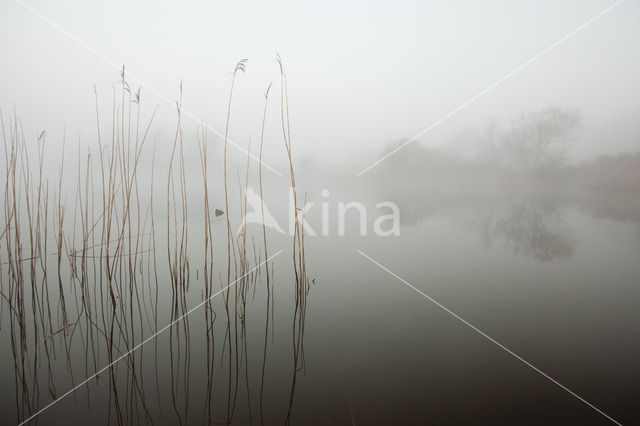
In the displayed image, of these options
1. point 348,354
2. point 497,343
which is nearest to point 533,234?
point 497,343

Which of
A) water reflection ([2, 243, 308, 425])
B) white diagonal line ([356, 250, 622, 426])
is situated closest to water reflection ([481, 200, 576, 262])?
white diagonal line ([356, 250, 622, 426])

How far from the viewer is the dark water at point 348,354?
4.92 ft

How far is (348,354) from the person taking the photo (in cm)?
200

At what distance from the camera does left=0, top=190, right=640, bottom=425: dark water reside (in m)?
1.50

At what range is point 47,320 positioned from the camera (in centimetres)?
231

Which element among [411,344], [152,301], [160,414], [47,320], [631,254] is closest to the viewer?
[160,414]

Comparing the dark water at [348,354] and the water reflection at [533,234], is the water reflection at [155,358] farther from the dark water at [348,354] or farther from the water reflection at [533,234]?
the water reflection at [533,234]

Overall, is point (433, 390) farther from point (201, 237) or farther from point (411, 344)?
point (201, 237)

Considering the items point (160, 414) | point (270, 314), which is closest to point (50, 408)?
point (160, 414)

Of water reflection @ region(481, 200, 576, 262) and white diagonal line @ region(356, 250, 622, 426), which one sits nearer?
white diagonal line @ region(356, 250, 622, 426)

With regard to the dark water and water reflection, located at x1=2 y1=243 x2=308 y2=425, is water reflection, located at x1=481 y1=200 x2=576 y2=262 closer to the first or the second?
the dark water

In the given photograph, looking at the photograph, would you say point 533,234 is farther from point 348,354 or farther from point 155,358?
point 155,358

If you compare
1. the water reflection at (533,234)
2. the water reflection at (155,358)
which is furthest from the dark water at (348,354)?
the water reflection at (533,234)

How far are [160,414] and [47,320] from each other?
1568 millimetres
